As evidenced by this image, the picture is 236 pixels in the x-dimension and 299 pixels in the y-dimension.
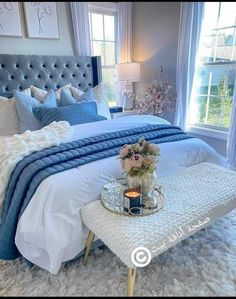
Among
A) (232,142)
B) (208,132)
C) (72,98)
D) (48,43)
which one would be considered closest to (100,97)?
(72,98)

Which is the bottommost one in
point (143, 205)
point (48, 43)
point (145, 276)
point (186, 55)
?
point (145, 276)

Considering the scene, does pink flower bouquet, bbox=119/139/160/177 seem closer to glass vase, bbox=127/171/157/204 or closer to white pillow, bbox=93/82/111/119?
glass vase, bbox=127/171/157/204

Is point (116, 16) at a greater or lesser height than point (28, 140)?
greater

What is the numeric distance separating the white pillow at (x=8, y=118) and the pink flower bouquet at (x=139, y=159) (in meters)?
1.56

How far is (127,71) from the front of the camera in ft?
12.3

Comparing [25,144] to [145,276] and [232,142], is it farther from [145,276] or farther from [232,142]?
[232,142]

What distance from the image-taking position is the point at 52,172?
1.58 metres

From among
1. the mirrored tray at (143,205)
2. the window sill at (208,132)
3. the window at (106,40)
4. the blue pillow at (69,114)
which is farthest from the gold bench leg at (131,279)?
the window at (106,40)

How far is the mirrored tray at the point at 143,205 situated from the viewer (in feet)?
4.75

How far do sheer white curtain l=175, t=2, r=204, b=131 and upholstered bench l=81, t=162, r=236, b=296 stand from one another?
1779 millimetres

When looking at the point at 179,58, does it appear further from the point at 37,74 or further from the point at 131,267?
the point at 131,267

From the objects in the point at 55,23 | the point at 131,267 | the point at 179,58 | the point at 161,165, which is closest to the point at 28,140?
the point at 161,165

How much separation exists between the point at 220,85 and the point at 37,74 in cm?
242

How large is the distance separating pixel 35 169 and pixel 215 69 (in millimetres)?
2732
